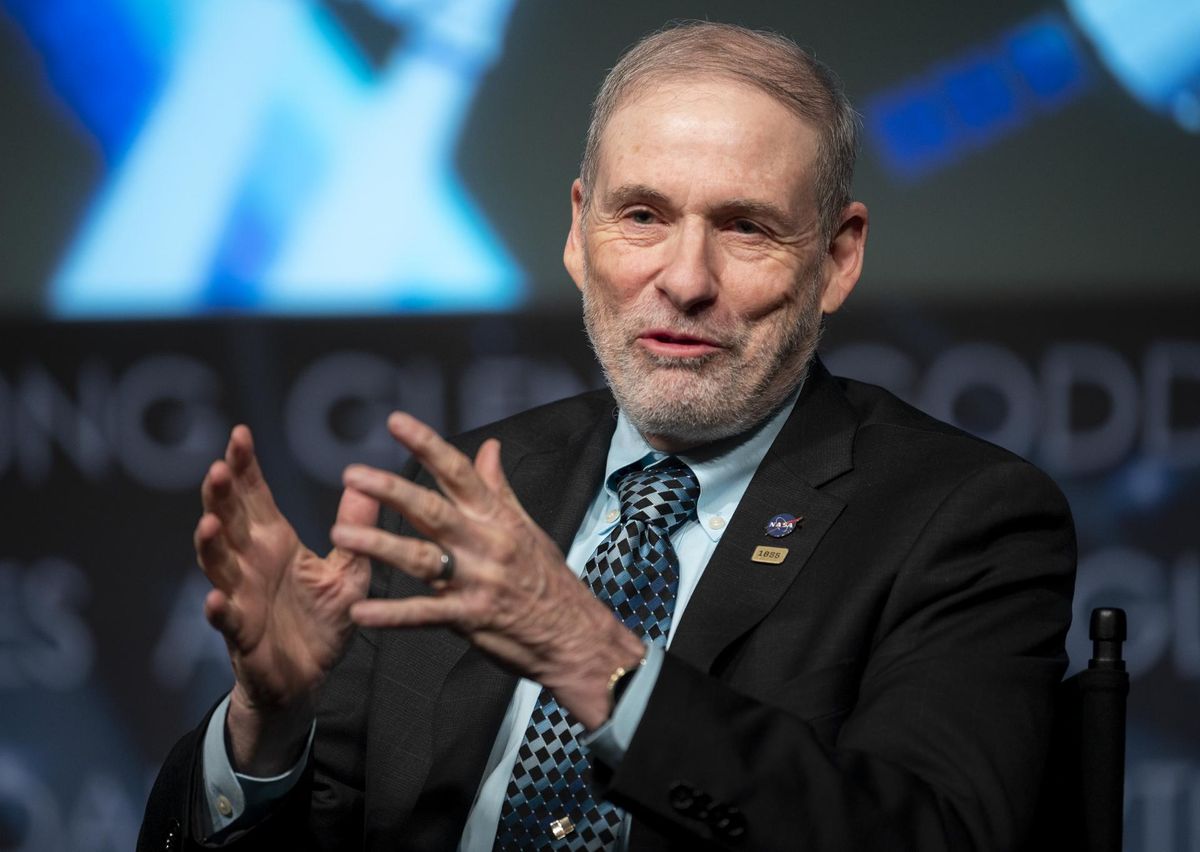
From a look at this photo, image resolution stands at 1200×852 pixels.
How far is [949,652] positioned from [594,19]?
211 cm

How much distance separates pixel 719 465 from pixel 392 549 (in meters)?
0.83

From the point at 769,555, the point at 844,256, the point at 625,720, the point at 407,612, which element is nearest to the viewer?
the point at 407,612

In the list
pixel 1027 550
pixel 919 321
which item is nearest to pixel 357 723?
pixel 1027 550

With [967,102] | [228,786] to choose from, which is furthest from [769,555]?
[967,102]

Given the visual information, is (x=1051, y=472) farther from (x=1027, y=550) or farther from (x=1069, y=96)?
(x=1027, y=550)

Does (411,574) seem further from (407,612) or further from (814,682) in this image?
(814,682)

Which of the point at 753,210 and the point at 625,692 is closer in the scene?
the point at 625,692

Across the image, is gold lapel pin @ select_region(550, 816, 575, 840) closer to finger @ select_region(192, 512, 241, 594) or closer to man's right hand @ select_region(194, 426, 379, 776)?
Result: man's right hand @ select_region(194, 426, 379, 776)

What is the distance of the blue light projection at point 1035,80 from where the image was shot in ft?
11.3

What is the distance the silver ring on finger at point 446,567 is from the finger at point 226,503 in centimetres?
34

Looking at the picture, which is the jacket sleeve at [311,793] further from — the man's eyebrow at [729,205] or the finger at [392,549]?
the man's eyebrow at [729,205]

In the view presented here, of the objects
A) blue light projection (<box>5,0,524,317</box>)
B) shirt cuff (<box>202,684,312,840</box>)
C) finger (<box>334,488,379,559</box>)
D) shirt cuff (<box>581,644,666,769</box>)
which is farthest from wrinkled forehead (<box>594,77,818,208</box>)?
blue light projection (<box>5,0,524,317</box>)

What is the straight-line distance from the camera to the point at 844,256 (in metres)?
2.39

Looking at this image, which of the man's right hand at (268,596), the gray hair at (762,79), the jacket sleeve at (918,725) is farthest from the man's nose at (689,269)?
the man's right hand at (268,596)
